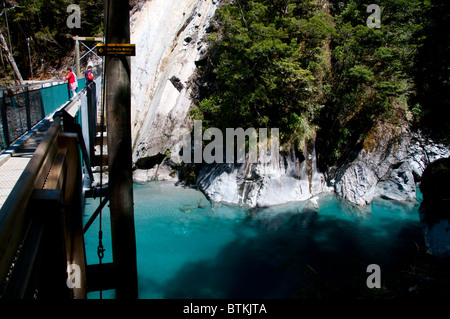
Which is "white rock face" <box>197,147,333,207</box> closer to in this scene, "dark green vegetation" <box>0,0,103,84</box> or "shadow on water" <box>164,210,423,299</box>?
"shadow on water" <box>164,210,423,299</box>

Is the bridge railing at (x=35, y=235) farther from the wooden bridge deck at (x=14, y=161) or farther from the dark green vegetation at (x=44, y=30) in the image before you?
the dark green vegetation at (x=44, y=30)

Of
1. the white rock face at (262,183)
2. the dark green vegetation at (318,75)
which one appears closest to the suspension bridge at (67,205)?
the white rock face at (262,183)

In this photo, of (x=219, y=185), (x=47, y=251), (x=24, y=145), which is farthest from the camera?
(x=219, y=185)

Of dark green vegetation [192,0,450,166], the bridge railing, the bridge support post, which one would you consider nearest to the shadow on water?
dark green vegetation [192,0,450,166]

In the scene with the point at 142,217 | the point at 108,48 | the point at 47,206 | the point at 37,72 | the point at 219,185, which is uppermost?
the point at 37,72

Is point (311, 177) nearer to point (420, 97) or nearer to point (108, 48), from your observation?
point (420, 97)

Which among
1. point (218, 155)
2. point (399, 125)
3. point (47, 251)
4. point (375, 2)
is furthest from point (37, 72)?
point (47, 251)
